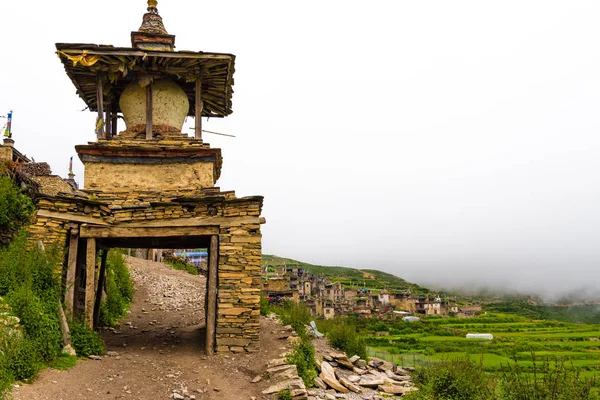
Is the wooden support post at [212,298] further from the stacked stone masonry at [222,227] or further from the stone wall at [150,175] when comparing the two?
the stone wall at [150,175]

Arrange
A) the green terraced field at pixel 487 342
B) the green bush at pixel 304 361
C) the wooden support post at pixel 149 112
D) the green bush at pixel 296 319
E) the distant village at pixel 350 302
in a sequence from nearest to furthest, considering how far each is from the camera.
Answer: the green bush at pixel 304 361 < the wooden support post at pixel 149 112 < the green bush at pixel 296 319 < the green terraced field at pixel 487 342 < the distant village at pixel 350 302

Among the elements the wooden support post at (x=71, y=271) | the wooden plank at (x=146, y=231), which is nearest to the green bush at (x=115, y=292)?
the wooden support post at (x=71, y=271)

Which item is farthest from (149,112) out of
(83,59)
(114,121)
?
(114,121)

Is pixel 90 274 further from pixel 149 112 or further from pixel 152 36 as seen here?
pixel 152 36

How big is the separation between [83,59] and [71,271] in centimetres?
493

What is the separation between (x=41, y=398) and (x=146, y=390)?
163 cm

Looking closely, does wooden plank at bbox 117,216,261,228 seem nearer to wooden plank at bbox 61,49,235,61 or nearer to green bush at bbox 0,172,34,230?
wooden plank at bbox 61,49,235,61

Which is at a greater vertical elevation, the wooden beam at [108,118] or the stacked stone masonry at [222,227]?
the wooden beam at [108,118]

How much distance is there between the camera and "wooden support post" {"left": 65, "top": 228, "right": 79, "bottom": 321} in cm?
946

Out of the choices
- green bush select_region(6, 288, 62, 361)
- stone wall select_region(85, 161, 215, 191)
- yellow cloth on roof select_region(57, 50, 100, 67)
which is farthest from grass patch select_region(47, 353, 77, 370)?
yellow cloth on roof select_region(57, 50, 100, 67)

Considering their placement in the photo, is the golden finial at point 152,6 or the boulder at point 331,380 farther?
the golden finial at point 152,6

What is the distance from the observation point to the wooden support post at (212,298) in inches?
376

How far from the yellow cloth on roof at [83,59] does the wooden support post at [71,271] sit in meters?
4.06

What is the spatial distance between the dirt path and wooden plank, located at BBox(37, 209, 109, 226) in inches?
102
